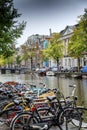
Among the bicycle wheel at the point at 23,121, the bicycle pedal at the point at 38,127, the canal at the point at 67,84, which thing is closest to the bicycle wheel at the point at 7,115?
the bicycle wheel at the point at 23,121

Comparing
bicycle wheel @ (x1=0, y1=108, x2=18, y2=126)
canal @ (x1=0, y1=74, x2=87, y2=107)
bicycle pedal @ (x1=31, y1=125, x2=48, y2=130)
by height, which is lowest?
canal @ (x1=0, y1=74, x2=87, y2=107)

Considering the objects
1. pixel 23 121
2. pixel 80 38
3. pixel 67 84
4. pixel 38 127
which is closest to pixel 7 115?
pixel 23 121

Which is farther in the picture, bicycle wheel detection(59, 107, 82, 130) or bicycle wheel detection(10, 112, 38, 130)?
bicycle wheel detection(59, 107, 82, 130)

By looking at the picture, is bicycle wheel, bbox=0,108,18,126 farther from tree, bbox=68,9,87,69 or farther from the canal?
tree, bbox=68,9,87,69

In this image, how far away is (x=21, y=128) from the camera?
975 centimetres

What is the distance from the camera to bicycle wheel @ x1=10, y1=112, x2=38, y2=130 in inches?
374

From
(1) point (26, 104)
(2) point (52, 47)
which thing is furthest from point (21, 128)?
(2) point (52, 47)

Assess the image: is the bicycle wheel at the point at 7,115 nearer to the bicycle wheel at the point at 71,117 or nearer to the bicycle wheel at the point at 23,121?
the bicycle wheel at the point at 23,121

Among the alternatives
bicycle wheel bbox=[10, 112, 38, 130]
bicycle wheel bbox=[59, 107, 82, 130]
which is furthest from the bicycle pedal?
bicycle wheel bbox=[59, 107, 82, 130]

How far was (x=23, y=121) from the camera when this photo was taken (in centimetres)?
960

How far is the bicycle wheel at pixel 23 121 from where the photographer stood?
9.50 meters

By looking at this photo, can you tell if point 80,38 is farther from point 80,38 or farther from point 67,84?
point 67,84

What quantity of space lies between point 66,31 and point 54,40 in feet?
49.6

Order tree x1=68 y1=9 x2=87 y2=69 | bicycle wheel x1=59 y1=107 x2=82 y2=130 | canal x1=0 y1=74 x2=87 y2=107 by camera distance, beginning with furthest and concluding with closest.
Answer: tree x1=68 y1=9 x2=87 y2=69
canal x1=0 y1=74 x2=87 y2=107
bicycle wheel x1=59 y1=107 x2=82 y2=130
